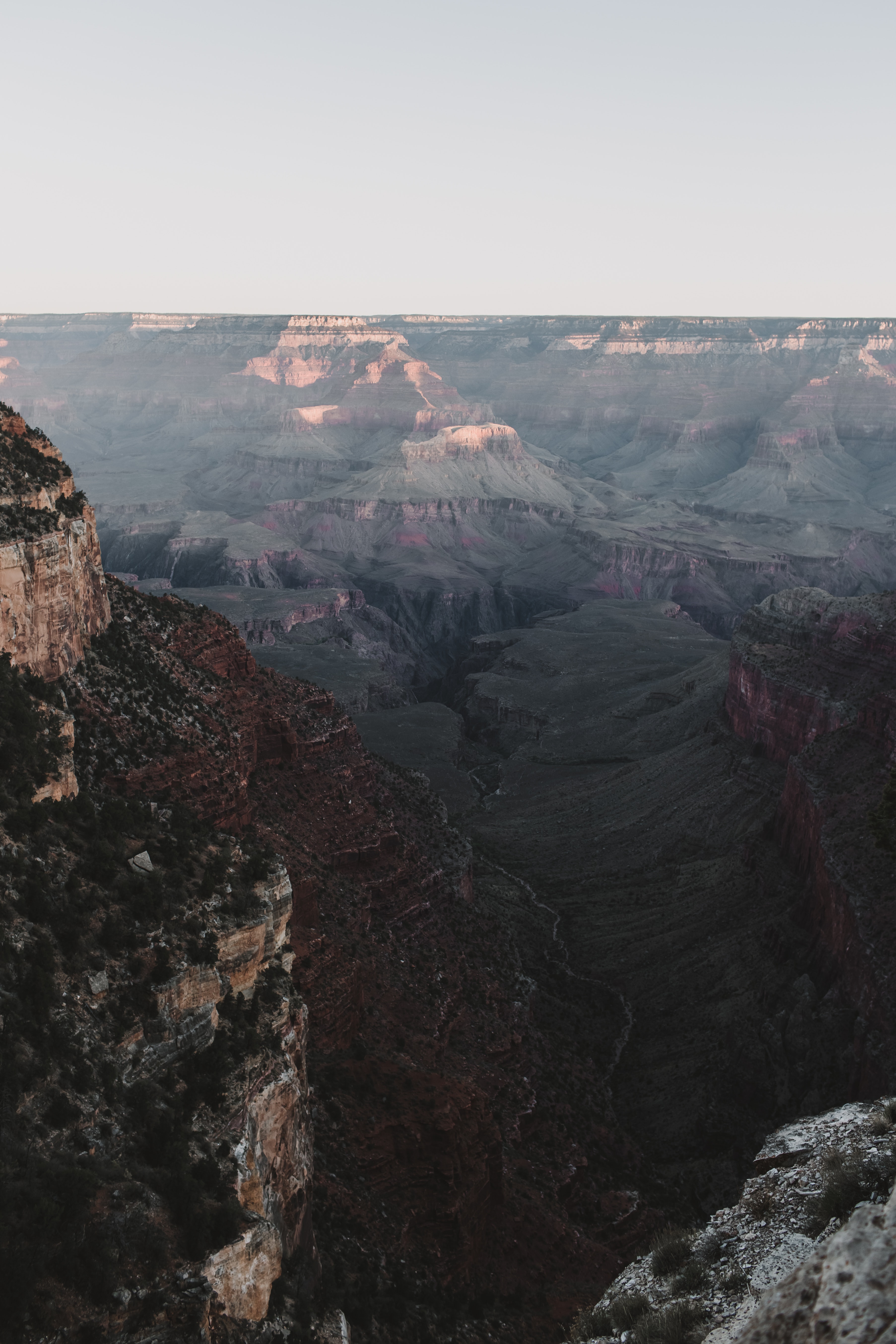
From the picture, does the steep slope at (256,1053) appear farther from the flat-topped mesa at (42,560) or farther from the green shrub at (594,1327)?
the green shrub at (594,1327)

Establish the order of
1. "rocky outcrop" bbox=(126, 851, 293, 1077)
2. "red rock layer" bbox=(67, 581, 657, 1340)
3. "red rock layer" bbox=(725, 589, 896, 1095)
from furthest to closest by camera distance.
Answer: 1. "red rock layer" bbox=(725, 589, 896, 1095)
2. "red rock layer" bbox=(67, 581, 657, 1340)
3. "rocky outcrop" bbox=(126, 851, 293, 1077)

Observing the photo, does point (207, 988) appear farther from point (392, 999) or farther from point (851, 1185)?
point (392, 999)

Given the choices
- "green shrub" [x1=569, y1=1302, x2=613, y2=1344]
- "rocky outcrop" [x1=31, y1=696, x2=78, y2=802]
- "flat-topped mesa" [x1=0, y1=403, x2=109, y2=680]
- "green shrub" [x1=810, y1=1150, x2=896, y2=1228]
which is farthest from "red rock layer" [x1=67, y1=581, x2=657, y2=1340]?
"green shrub" [x1=810, y1=1150, x2=896, y2=1228]

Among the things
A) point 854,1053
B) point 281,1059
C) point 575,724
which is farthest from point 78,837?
point 575,724

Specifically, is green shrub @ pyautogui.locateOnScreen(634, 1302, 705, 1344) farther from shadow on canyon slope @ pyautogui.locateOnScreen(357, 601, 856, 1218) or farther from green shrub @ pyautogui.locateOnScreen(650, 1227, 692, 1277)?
shadow on canyon slope @ pyautogui.locateOnScreen(357, 601, 856, 1218)

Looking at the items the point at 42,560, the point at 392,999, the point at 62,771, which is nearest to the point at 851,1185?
the point at 62,771

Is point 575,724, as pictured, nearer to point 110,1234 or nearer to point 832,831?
point 832,831

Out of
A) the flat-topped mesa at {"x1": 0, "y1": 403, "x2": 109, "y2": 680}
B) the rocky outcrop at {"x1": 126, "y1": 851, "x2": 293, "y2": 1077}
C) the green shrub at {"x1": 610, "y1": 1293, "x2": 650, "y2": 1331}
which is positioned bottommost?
the green shrub at {"x1": 610, "y1": 1293, "x2": 650, "y2": 1331}
